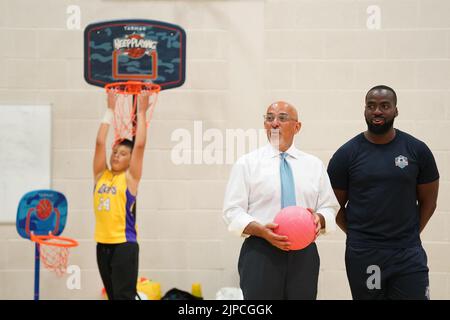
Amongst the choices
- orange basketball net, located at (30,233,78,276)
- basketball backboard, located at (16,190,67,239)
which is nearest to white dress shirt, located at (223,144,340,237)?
basketball backboard, located at (16,190,67,239)

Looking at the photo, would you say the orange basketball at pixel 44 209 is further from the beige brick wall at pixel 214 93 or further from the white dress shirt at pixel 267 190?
the white dress shirt at pixel 267 190

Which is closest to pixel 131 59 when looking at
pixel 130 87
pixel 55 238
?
pixel 130 87

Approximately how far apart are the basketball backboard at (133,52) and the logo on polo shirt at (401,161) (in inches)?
67.8

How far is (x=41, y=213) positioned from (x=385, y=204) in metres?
2.51

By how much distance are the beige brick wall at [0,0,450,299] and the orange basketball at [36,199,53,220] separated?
0.35m

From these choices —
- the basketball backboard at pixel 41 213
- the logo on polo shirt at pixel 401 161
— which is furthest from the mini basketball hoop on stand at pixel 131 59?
the logo on polo shirt at pixel 401 161

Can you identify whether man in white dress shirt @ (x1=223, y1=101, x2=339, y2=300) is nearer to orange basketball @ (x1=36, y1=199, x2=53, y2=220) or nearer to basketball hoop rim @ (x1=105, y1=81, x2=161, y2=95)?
basketball hoop rim @ (x1=105, y1=81, x2=161, y2=95)

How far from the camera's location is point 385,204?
3.36 m

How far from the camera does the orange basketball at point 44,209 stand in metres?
4.37

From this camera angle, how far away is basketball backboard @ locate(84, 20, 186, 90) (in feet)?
13.8

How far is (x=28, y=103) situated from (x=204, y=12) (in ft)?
5.22
